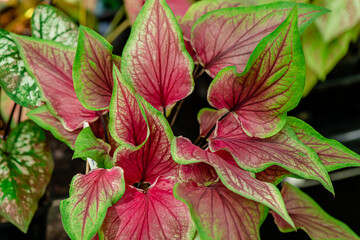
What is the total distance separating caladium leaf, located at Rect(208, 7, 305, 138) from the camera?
382 mm

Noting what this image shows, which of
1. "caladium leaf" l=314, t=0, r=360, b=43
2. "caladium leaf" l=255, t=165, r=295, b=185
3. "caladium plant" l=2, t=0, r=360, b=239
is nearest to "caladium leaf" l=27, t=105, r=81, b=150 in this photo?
"caladium plant" l=2, t=0, r=360, b=239

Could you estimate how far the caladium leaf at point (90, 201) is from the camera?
373 mm

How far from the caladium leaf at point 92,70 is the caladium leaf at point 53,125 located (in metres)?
0.06

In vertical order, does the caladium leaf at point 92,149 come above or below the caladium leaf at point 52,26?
below

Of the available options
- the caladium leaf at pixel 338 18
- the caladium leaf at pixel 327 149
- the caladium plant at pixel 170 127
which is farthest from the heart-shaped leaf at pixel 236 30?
the caladium leaf at pixel 338 18

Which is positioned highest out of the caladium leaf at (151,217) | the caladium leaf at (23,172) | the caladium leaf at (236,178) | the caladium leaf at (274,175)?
the caladium leaf at (236,178)

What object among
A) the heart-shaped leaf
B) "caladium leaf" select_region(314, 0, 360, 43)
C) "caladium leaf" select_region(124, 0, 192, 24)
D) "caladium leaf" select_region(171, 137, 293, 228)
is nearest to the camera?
"caladium leaf" select_region(171, 137, 293, 228)

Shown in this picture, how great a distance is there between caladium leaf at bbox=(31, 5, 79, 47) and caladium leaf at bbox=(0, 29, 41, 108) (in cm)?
6

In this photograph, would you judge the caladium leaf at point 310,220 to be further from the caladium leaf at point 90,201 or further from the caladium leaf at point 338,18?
the caladium leaf at point 338,18

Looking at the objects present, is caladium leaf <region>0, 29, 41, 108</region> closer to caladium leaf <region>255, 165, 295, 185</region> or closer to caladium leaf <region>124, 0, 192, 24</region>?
caladium leaf <region>124, 0, 192, 24</region>

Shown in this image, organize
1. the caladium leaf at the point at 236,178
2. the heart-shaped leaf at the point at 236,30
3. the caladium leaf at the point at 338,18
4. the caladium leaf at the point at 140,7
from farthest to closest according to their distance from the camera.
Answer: the caladium leaf at the point at 338,18, the caladium leaf at the point at 140,7, the heart-shaped leaf at the point at 236,30, the caladium leaf at the point at 236,178

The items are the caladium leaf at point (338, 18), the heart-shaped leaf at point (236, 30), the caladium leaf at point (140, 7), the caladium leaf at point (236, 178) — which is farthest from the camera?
the caladium leaf at point (338, 18)

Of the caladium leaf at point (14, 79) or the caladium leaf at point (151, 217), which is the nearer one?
the caladium leaf at point (151, 217)

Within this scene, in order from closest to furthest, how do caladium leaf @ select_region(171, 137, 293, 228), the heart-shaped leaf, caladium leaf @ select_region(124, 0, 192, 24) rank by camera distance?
caladium leaf @ select_region(171, 137, 293, 228), the heart-shaped leaf, caladium leaf @ select_region(124, 0, 192, 24)
